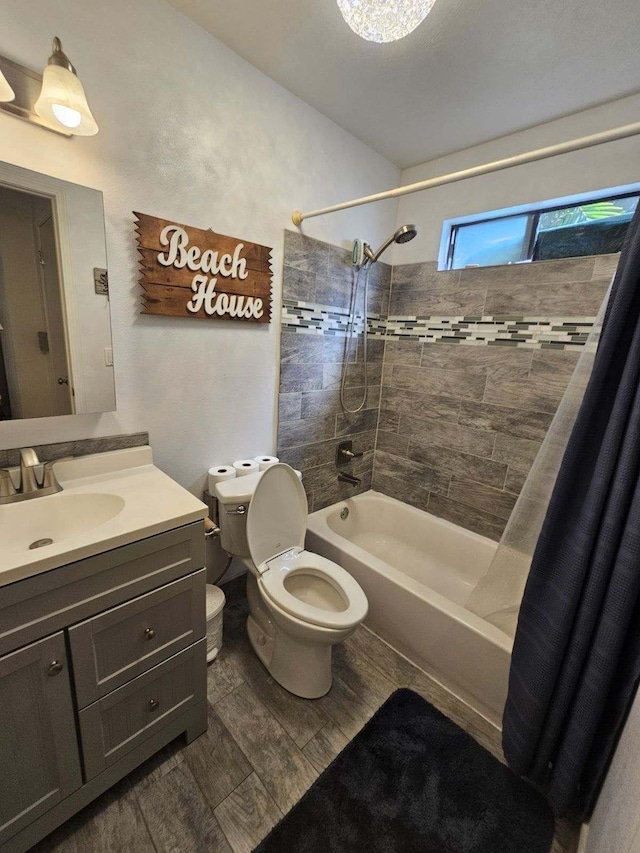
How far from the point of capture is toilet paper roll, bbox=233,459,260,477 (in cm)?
176

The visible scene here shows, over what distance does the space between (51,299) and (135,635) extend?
1130 millimetres

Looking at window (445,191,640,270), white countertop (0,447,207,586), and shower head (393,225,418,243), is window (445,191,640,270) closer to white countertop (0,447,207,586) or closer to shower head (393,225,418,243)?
shower head (393,225,418,243)

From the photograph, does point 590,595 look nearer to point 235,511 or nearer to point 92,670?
point 235,511

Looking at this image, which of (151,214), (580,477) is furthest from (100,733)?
(151,214)

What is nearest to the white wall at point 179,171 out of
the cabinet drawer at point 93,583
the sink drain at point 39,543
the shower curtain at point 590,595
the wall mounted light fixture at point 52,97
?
the wall mounted light fixture at point 52,97

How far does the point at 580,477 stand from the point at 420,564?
1.46m

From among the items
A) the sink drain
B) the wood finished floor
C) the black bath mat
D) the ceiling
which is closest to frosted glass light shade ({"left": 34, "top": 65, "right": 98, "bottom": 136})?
the ceiling

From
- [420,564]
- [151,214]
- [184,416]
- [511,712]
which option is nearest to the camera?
[511,712]

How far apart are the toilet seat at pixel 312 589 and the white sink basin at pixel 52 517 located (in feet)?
2.25

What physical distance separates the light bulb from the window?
1919 mm

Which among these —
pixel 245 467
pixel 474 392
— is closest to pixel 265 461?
pixel 245 467

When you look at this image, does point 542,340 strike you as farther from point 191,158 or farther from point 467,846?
point 467,846

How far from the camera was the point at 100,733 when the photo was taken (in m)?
1.00

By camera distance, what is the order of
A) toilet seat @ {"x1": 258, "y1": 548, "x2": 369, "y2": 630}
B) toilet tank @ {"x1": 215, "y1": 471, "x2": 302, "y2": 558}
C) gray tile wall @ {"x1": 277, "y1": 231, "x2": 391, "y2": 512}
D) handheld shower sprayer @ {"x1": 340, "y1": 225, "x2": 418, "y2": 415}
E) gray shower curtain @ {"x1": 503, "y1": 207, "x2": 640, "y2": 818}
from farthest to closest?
handheld shower sprayer @ {"x1": 340, "y1": 225, "x2": 418, "y2": 415}, gray tile wall @ {"x1": 277, "y1": 231, "x2": 391, "y2": 512}, toilet tank @ {"x1": 215, "y1": 471, "x2": 302, "y2": 558}, toilet seat @ {"x1": 258, "y1": 548, "x2": 369, "y2": 630}, gray shower curtain @ {"x1": 503, "y1": 207, "x2": 640, "y2": 818}
